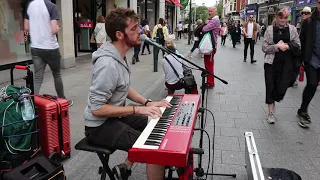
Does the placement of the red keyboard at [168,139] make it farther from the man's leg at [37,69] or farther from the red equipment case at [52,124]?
the man's leg at [37,69]

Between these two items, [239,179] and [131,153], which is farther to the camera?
[239,179]

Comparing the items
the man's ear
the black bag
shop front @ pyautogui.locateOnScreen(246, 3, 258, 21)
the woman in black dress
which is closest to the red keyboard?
the man's ear

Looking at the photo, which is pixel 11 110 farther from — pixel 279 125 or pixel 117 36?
pixel 279 125

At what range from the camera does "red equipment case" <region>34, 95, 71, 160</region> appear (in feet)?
10.9

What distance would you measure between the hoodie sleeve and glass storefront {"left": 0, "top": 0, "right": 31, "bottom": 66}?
713cm

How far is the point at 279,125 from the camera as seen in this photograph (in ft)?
16.9

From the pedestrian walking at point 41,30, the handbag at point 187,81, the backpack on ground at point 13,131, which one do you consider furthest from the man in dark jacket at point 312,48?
the backpack on ground at point 13,131

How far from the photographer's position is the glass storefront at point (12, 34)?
28.2 feet

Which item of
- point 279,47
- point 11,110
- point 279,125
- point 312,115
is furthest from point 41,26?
point 312,115

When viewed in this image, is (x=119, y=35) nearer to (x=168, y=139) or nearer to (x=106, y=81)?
(x=106, y=81)

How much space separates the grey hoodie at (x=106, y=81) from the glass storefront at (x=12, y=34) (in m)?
7.02

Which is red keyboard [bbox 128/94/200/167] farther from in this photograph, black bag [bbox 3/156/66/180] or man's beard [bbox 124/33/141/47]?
black bag [bbox 3/156/66/180]

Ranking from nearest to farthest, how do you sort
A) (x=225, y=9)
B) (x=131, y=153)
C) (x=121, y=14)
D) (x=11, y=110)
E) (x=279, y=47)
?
(x=131, y=153)
(x=121, y=14)
(x=11, y=110)
(x=279, y=47)
(x=225, y=9)

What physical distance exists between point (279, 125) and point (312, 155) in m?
1.15
